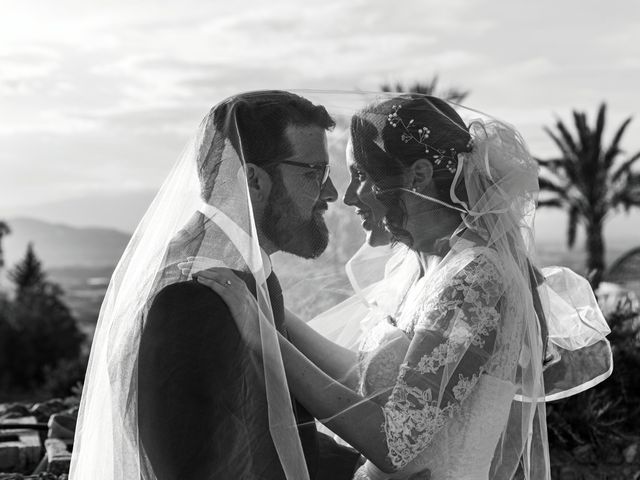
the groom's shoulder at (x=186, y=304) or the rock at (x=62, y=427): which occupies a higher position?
the groom's shoulder at (x=186, y=304)

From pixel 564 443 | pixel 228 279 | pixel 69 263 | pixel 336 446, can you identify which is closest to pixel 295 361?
pixel 228 279

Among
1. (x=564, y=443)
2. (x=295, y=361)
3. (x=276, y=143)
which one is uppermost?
(x=276, y=143)

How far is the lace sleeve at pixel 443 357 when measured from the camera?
10.8ft

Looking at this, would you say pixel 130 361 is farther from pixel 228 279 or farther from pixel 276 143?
pixel 276 143

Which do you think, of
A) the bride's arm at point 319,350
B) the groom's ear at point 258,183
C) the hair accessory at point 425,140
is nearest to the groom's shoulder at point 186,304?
the groom's ear at point 258,183

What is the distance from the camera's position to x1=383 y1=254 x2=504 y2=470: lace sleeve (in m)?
3.30

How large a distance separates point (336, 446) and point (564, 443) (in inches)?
137

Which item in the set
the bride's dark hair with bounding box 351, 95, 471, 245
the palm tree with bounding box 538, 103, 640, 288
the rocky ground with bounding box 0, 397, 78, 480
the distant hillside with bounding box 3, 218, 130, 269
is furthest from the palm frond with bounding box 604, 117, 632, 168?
the distant hillside with bounding box 3, 218, 130, 269

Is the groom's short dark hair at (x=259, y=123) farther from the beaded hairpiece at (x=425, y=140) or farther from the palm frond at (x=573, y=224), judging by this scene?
the palm frond at (x=573, y=224)

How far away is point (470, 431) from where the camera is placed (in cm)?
348

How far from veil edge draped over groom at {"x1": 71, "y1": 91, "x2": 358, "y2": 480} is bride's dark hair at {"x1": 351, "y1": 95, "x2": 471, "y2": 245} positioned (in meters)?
0.21

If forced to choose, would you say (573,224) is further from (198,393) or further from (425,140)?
(198,393)

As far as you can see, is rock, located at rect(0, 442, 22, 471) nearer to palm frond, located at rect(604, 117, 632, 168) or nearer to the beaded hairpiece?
the beaded hairpiece

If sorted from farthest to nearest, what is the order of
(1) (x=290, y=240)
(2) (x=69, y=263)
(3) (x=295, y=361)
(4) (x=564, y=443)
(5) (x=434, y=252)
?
(2) (x=69, y=263) → (4) (x=564, y=443) → (5) (x=434, y=252) → (1) (x=290, y=240) → (3) (x=295, y=361)
